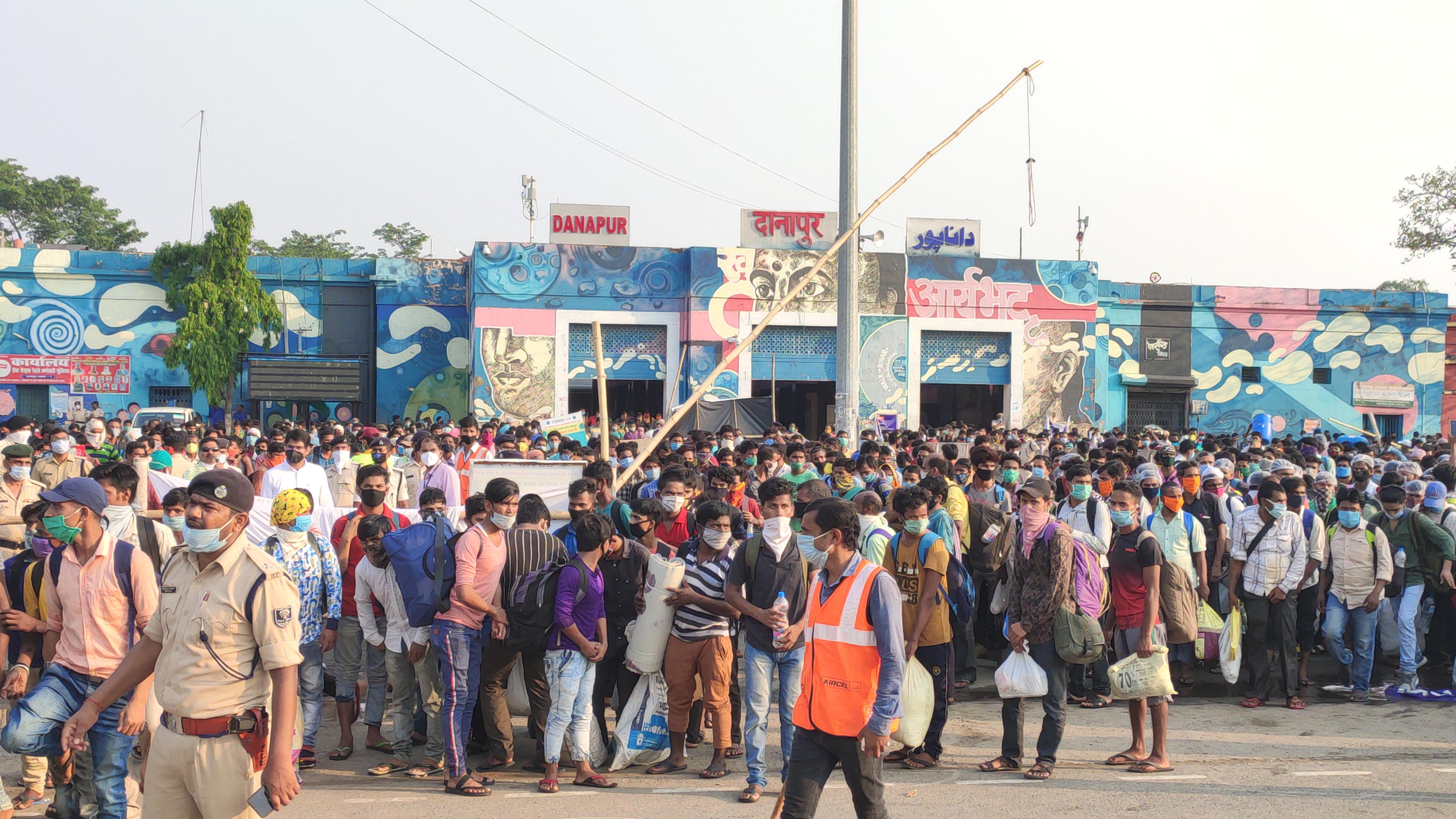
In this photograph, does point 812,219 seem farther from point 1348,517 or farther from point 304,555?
point 304,555

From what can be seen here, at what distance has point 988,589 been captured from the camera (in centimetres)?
1020

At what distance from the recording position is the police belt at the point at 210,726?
153 inches

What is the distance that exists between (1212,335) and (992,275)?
8.36 m

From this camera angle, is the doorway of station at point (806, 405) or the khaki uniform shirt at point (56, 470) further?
the doorway of station at point (806, 405)

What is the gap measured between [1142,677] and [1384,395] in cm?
3292

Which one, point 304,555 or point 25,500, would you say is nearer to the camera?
point 304,555

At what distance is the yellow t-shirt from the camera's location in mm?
6945

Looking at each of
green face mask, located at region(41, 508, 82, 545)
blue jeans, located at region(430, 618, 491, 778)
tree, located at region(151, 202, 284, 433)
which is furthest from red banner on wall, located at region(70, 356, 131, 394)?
green face mask, located at region(41, 508, 82, 545)

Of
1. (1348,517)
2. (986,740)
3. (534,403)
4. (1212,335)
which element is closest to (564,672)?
(986,740)

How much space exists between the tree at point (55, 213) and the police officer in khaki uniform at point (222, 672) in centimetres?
5443

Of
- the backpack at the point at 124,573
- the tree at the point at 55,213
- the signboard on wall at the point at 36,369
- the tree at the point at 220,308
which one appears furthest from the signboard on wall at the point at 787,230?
the tree at the point at 55,213

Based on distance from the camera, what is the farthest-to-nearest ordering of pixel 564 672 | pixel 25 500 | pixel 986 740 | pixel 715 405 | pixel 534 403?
pixel 534 403 → pixel 715 405 → pixel 25 500 → pixel 986 740 → pixel 564 672

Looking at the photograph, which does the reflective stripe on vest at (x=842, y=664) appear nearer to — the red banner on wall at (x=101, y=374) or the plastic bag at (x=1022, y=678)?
the plastic bag at (x=1022, y=678)

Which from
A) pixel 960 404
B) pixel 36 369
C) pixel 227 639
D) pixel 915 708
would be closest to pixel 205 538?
pixel 227 639
